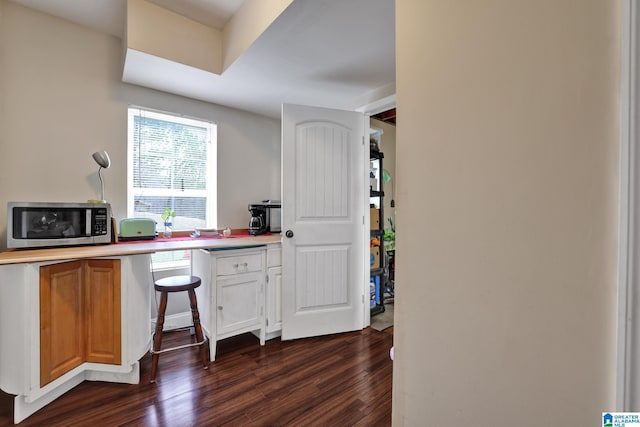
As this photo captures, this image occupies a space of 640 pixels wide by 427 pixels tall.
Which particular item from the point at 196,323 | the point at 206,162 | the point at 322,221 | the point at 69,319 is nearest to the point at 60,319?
the point at 69,319

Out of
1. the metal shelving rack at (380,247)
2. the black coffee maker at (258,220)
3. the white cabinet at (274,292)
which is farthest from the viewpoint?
the metal shelving rack at (380,247)

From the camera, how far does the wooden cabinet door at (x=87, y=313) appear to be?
1624 millimetres

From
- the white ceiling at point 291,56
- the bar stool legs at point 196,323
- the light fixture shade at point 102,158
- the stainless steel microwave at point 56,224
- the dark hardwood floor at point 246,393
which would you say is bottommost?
the dark hardwood floor at point 246,393

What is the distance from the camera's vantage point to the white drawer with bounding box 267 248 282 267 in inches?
91.4

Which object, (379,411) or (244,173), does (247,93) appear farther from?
(379,411)

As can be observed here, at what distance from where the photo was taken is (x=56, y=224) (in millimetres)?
1809

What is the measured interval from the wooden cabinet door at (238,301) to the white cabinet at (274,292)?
0.29ft

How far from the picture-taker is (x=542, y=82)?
60 cm

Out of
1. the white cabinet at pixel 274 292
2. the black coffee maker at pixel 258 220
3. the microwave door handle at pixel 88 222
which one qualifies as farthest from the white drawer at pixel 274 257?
the microwave door handle at pixel 88 222

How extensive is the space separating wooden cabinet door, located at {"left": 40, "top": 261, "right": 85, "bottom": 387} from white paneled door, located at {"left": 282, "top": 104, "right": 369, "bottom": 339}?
1370 millimetres

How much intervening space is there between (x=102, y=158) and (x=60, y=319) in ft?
3.80

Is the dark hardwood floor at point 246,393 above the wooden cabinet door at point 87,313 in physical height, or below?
below

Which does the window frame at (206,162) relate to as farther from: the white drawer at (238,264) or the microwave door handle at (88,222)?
the white drawer at (238,264)

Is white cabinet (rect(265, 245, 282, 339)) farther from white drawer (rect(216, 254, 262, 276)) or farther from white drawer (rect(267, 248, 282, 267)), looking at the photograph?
white drawer (rect(216, 254, 262, 276))
